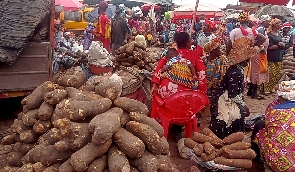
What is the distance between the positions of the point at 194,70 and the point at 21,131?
2.55m

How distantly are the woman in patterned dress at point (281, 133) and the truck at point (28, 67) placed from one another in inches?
133

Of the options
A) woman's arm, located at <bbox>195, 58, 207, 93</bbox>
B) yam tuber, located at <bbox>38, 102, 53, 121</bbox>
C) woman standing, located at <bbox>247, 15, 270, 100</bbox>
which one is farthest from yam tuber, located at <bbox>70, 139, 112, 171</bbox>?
woman standing, located at <bbox>247, 15, 270, 100</bbox>

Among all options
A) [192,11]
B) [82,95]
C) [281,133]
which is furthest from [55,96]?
[192,11]

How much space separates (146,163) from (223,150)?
5.94ft

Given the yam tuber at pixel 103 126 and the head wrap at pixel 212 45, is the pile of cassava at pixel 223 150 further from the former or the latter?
the yam tuber at pixel 103 126

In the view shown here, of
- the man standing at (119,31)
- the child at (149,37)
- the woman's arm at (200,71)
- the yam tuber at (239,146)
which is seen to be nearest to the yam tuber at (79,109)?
the yam tuber at (239,146)

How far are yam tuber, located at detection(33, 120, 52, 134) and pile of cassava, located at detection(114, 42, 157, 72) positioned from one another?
3317 mm

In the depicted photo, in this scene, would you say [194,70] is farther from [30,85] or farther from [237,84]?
[30,85]

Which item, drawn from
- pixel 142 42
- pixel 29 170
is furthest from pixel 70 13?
pixel 29 170

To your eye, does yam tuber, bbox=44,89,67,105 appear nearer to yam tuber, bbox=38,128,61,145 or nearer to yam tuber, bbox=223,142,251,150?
yam tuber, bbox=38,128,61,145

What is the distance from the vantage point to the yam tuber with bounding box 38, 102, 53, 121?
2996 millimetres

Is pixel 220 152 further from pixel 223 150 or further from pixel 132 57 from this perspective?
pixel 132 57

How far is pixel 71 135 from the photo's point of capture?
2.57 m

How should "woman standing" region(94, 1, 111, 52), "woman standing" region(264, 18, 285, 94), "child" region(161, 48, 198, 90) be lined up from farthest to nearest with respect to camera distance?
"woman standing" region(94, 1, 111, 52) < "woman standing" region(264, 18, 285, 94) < "child" region(161, 48, 198, 90)
